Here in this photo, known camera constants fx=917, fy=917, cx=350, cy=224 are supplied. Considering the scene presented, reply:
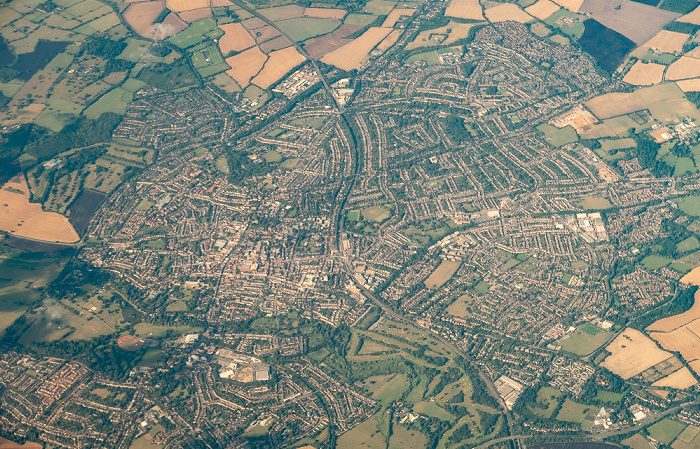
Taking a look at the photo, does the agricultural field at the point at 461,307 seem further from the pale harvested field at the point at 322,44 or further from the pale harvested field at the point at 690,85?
the pale harvested field at the point at 690,85

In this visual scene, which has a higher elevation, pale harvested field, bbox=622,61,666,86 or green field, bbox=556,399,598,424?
pale harvested field, bbox=622,61,666,86

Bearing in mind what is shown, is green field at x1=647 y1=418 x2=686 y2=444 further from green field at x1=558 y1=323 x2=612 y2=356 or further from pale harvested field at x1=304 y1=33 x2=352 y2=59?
pale harvested field at x1=304 y1=33 x2=352 y2=59

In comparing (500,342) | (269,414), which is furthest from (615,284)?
(269,414)

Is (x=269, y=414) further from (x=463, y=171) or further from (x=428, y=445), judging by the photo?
(x=463, y=171)

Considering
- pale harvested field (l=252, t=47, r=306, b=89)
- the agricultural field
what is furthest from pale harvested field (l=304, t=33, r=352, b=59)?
the agricultural field

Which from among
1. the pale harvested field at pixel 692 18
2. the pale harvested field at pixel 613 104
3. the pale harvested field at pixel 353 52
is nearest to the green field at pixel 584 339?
the pale harvested field at pixel 613 104
